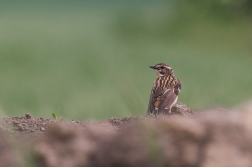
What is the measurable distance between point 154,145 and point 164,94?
10.3ft

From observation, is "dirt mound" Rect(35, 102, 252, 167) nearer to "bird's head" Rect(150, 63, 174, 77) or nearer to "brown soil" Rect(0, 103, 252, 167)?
"brown soil" Rect(0, 103, 252, 167)

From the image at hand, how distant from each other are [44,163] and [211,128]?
773 mm

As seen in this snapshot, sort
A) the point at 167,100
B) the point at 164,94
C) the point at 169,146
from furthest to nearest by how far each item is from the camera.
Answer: the point at 164,94 < the point at 167,100 < the point at 169,146

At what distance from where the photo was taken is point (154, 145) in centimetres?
304

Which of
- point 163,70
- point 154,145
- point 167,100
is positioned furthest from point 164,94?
point 154,145

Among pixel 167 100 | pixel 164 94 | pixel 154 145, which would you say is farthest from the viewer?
pixel 164 94

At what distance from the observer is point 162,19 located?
28406mm

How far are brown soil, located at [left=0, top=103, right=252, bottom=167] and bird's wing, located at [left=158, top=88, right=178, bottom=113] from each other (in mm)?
2303

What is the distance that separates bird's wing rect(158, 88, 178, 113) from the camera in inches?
228

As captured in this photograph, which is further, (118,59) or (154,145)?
(118,59)

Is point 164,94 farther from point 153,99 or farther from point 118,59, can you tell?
point 118,59

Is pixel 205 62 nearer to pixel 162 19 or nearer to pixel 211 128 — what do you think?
pixel 162 19

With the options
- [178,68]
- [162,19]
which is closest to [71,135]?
[178,68]

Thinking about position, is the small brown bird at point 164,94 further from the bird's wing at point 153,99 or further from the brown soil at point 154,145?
the brown soil at point 154,145
